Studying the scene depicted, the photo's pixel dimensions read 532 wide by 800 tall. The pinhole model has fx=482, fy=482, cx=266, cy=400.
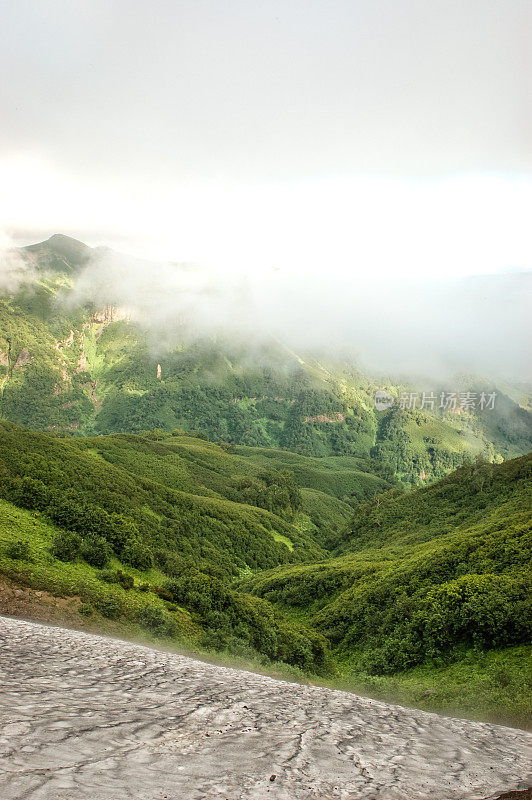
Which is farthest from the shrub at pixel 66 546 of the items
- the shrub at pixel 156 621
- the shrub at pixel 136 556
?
the shrub at pixel 156 621

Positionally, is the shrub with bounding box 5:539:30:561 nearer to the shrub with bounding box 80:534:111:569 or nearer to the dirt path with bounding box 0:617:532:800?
the shrub with bounding box 80:534:111:569

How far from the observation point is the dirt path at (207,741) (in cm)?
868

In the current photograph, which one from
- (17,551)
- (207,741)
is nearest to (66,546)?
(17,551)

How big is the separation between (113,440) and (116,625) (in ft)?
437

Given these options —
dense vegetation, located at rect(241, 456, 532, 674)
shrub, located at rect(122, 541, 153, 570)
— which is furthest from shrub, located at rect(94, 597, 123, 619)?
dense vegetation, located at rect(241, 456, 532, 674)

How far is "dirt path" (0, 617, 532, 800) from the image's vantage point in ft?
28.5

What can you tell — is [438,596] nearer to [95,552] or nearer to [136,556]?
[136,556]

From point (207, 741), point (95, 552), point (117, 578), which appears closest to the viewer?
point (207, 741)

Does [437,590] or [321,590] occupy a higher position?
[437,590]

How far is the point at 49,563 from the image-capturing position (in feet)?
100

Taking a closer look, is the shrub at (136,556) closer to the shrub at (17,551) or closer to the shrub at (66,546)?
the shrub at (66,546)

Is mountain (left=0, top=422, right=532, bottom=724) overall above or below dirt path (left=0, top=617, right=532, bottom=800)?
below

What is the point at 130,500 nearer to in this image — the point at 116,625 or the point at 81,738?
the point at 116,625

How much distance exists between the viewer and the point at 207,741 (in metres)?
11.0
